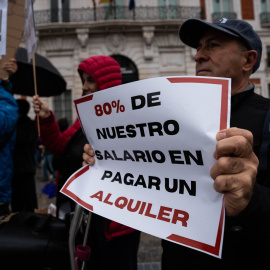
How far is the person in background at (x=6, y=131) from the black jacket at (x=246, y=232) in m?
1.22

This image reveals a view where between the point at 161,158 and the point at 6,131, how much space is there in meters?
1.26

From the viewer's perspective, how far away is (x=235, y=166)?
0.70 m

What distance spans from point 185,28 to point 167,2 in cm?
1725

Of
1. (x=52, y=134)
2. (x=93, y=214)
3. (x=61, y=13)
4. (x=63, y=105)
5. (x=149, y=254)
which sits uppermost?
(x=61, y=13)

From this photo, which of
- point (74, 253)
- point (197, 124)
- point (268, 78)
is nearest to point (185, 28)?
point (197, 124)

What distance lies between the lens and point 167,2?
1683 cm

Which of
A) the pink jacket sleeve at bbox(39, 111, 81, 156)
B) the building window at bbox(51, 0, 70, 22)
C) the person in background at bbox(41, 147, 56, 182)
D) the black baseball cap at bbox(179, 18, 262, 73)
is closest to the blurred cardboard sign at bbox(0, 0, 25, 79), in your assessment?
the pink jacket sleeve at bbox(39, 111, 81, 156)

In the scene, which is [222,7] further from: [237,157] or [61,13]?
[237,157]

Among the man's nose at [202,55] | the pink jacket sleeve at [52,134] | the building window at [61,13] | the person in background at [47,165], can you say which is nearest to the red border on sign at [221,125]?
the man's nose at [202,55]

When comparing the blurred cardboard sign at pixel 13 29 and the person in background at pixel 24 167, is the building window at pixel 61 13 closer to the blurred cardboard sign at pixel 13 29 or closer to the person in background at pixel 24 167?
the person in background at pixel 24 167

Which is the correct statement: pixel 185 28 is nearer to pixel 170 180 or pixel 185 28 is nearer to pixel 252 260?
pixel 170 180

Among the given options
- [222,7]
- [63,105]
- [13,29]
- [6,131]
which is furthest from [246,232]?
[222,7]

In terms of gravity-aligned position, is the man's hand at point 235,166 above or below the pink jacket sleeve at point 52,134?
below

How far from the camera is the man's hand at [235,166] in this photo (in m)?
0.69
